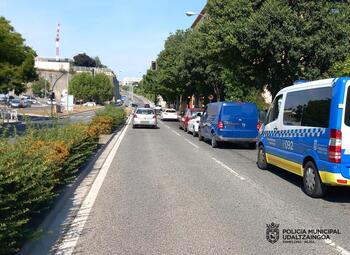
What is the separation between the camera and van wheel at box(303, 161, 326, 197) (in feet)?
29.4

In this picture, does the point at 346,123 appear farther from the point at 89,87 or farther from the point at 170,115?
the point at 89,87

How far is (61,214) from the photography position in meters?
7.44

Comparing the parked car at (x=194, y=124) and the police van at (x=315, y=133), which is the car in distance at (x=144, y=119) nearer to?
the parked car at (x=194, y=124)

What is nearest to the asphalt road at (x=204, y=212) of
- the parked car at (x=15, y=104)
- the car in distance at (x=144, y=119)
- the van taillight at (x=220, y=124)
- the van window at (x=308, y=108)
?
the van window at (x=308, y=108)

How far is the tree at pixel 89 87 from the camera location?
404 feet

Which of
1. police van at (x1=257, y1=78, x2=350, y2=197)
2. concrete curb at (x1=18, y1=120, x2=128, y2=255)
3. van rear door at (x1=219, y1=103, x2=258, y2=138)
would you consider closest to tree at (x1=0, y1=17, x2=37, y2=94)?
van rear door at (x1=219, y1=103, x2=258, y2=138)

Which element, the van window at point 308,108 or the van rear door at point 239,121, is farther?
the van rear door at point 239,121

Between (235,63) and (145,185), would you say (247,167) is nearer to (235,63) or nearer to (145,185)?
(145,185)

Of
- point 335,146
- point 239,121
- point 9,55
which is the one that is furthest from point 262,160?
point 9,55

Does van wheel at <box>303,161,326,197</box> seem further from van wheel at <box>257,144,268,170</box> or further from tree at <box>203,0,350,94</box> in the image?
tree at <box>203,0,350,94</box>

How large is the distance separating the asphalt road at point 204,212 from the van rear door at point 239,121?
6079 mm

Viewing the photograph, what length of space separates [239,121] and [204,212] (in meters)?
12.0

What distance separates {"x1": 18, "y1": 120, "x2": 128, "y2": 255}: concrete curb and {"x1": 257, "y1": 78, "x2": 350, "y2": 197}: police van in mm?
4245

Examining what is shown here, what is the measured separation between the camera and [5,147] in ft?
22.4
